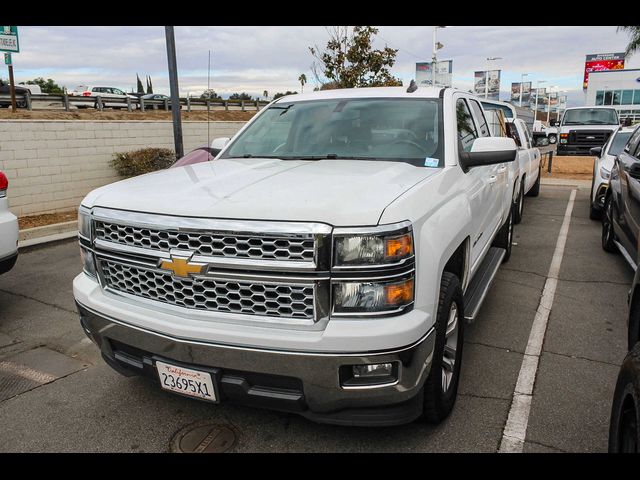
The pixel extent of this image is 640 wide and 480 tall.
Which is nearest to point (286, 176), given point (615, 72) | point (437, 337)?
point (437, 337)

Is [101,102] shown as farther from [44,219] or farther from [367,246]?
[367,246]

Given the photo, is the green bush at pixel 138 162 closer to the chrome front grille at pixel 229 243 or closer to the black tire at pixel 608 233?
the black tire at pixel 608 233

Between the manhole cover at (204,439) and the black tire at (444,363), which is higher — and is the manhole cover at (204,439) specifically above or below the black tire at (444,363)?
below

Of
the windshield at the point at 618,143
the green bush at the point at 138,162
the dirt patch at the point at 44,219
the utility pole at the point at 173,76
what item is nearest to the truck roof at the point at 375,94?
the utility pole at the point at 173,76

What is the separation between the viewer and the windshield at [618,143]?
27.4 feet

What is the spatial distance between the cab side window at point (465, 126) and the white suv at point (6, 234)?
3858mm

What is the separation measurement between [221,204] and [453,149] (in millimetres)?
1771

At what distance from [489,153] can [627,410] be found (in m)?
1.81

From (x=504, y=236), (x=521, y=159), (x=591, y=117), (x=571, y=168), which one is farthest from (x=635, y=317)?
(x=591, y=117)

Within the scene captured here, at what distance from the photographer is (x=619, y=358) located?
3855 millimetres

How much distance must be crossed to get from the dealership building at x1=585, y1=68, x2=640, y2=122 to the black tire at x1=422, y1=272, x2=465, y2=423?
5300 centimetres

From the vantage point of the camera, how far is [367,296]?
2.29 meters

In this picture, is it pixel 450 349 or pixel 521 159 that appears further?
pixel 521 159

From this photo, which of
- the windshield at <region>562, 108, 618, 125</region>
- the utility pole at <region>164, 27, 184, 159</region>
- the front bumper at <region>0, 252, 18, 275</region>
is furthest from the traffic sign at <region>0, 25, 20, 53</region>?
the windshield at <region>562, 108, 618, 125</region>
